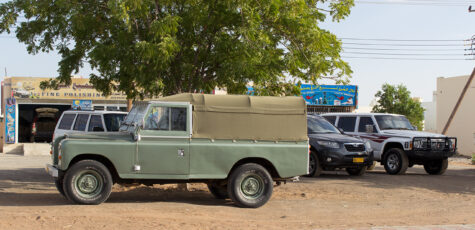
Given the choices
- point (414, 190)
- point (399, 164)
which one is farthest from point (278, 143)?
point (399, 164)

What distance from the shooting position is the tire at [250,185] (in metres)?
9.55

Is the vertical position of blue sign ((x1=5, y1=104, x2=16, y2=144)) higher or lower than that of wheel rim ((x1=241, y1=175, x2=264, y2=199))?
higher

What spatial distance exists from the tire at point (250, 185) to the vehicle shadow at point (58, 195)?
64 centimetres

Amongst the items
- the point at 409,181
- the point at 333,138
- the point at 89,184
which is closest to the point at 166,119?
the point at 89,184

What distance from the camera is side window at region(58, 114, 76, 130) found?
14383 millimetres

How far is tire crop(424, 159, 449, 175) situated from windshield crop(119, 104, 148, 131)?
10.7m

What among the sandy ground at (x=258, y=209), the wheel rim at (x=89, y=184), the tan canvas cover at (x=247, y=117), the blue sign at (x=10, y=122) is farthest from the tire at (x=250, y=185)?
the blue sign at (x=10, y=122)

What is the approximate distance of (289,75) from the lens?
12867 millimetres

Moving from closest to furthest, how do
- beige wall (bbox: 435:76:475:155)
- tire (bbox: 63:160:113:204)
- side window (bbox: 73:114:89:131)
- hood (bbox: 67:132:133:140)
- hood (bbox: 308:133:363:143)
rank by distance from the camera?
1. tire (bbox: 63:160:113:204)
2. hood (bbox: 67:132:133:140)
3. side window (bbox: 73:114:89:131)
4. hood (bbox: 308:133:363:143)
5. beige wall (bbox: 435:76:475:155)

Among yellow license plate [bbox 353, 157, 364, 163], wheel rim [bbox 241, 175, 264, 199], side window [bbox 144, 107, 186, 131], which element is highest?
side window [bbox 144, 107, 186, 131]

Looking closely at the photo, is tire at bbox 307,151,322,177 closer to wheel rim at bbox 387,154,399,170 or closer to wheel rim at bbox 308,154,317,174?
wheel rim at bbox 308,154,317,174

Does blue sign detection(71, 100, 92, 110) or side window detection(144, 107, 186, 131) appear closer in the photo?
side window detection(144, 107, 186, 131)

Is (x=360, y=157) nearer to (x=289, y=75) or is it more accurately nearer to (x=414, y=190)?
(x=414, y=190)

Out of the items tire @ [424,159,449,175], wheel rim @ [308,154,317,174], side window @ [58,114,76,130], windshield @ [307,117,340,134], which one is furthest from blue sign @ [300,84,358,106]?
side window @ [58,114,76,130]
